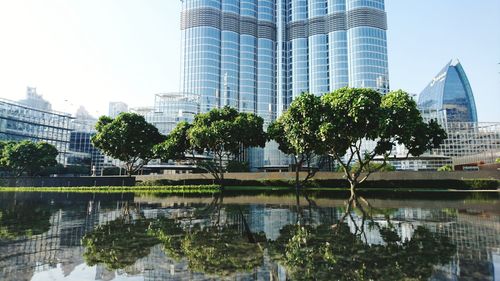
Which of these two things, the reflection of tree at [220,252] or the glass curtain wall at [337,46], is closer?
the reflection of tree at [220,252]

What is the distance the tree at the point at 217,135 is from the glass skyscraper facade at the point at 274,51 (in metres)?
68.3

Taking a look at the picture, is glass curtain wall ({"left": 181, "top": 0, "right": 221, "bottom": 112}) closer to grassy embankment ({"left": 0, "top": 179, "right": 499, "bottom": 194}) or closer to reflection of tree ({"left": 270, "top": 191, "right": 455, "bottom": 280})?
grassy embankment ({"left": 0, "top": 179, "right": 499, "bottom": 194})

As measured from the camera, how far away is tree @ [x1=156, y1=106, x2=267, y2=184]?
4850 centimetres

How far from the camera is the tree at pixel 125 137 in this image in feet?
192

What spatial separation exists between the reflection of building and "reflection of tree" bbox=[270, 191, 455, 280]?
4945 inches

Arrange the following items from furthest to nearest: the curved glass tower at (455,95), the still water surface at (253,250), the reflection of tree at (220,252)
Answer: the curved glass tower at (455,95) < the reflection of tree at (220,252) < the still water surface at (253,250)

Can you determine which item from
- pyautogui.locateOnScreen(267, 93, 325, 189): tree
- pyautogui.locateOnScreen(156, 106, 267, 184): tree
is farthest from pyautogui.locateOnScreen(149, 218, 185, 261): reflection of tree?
pyautogui.locateOnScreen(156, 106, 267, 184): tree

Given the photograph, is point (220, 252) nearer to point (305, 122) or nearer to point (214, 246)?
point (214, 246)

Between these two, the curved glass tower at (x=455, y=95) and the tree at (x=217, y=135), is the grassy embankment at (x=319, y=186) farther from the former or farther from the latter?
the curved glass tower at (x=455, y=95)

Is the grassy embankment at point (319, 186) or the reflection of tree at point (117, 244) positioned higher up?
the grassy embankment at point (319, 186)

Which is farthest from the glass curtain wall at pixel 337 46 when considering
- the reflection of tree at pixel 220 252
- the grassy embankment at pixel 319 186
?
the reflection of tree at pixel 220 252

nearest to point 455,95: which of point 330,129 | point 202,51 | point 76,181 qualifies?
point 202,51

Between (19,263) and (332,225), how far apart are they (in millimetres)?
11540

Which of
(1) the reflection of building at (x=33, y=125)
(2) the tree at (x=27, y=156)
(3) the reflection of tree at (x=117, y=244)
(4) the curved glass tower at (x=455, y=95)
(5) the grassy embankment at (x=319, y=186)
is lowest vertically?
(3) the reflection of tree at (x=117, y=244)
